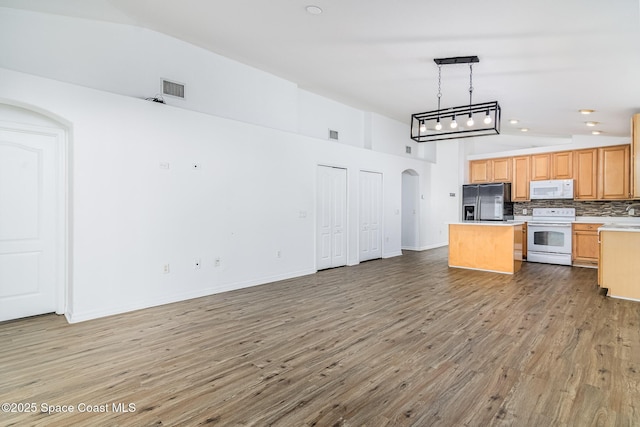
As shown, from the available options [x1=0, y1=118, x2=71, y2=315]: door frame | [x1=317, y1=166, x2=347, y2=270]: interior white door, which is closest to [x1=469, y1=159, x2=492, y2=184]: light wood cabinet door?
[x1=317, y1=166, x2=347, y2=270]: interior white door

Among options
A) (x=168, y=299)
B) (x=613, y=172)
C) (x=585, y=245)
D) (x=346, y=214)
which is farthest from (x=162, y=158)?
(x=613, y=172)

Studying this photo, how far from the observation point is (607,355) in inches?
116

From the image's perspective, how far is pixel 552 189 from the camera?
8.02 meters

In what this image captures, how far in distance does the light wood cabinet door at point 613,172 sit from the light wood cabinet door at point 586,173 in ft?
0.29

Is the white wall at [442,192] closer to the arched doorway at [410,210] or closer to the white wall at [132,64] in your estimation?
the arched doorway at [410,210]

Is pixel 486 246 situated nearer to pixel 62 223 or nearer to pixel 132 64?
pixel 132 64

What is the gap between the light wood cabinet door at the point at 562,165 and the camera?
7.85 m

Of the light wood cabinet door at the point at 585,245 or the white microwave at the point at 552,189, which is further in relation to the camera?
the white microwave at the point at 552,189

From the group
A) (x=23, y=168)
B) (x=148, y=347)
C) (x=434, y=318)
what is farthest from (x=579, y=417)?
(x=23, y=168)

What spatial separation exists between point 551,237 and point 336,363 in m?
7.17

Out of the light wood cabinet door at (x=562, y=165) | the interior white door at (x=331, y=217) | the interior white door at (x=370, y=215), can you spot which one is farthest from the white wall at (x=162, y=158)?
the light wood cabinet door at (x=562, y=165)

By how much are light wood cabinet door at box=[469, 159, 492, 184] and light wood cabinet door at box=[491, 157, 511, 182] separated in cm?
13

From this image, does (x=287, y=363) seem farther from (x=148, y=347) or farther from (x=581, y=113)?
(x=581, y=113)

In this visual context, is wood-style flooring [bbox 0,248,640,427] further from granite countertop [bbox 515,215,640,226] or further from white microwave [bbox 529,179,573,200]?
white microwave [bbox 529,179,573,200]
